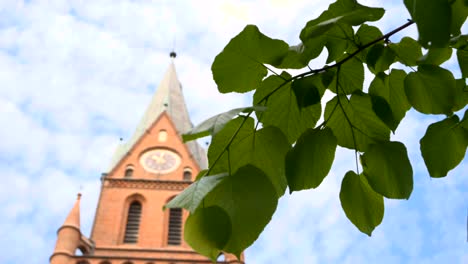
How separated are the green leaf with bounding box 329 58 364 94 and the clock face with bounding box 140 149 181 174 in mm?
31761

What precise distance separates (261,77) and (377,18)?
24cm

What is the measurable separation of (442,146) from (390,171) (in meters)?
0.16

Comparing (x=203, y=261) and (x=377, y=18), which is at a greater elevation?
(x=203, y=261)

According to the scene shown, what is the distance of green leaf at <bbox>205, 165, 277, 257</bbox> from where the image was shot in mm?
865

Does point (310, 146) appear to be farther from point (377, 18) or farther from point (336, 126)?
point (377, 18)

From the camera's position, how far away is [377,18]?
857 mm

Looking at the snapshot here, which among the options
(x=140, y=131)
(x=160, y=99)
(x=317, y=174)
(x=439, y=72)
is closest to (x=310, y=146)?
(x=317, y=174)

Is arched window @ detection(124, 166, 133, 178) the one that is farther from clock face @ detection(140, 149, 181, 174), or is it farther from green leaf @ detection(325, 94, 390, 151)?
green leaf @ detection(325, 94, 390, 151)

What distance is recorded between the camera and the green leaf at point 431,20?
2.32 ft

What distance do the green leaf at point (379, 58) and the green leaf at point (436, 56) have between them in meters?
0.07

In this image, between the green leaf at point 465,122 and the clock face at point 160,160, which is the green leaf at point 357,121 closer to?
the green leaf at point 465,122

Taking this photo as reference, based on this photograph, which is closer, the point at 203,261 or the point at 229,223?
the point at 229,223

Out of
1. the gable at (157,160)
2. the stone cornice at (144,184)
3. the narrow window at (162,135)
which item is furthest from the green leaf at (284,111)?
the narrow window at (162,135)

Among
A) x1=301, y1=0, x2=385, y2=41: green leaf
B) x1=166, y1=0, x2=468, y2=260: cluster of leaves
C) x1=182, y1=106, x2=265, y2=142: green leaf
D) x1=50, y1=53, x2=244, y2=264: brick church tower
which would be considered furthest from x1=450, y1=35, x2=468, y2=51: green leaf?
x1=50, y1=53, x2=244, y2=264: brick church tower
